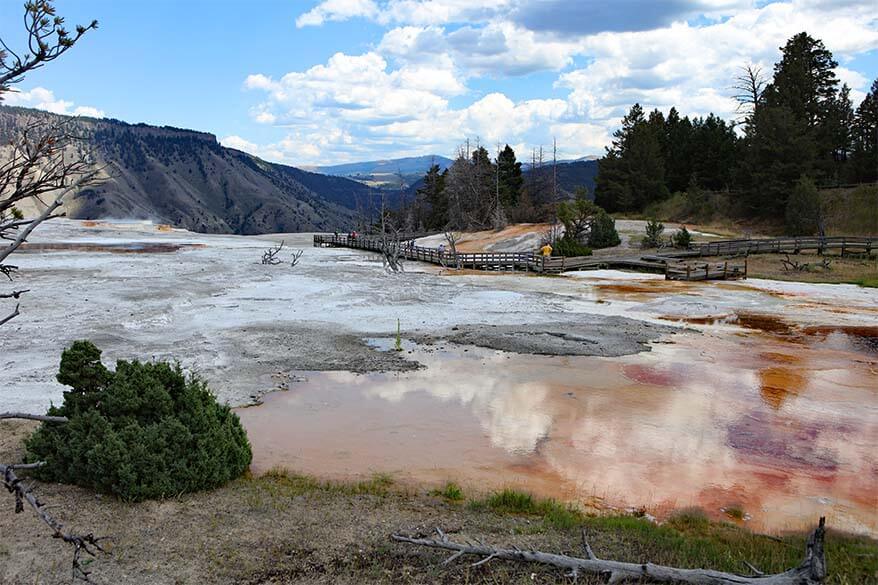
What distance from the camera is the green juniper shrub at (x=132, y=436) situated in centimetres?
915

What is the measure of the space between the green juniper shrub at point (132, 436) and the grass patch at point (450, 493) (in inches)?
122

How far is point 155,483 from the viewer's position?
9180mm

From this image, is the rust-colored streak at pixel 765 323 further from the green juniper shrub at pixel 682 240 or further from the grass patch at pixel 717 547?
the green juniper shrub at pixel 682 240

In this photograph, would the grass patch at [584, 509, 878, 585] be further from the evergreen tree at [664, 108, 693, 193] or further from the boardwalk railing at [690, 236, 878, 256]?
the evergreen tree at [664, 108, 693, 193]

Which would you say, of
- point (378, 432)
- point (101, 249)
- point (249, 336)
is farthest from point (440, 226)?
point (378, 432)

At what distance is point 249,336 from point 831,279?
31.5 m

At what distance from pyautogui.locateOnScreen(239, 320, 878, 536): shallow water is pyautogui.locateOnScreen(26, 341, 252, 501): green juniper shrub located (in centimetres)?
224

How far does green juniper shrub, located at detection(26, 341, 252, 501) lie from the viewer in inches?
360

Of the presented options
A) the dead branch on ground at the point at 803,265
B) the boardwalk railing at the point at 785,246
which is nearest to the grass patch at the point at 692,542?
the dead branch on ground at the point at 803,265

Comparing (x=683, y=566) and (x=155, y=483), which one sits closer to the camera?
(x=683, y=566)

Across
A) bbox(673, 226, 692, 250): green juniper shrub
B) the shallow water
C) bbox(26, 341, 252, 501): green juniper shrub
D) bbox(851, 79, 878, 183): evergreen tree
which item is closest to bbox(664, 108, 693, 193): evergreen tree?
bbox(851, 79, 878, 183): evergreen tree

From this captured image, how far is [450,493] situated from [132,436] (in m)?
4.52

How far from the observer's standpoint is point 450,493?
10500 millimetres

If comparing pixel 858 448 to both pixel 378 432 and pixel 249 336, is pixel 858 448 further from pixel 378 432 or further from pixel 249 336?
pixel 249 336
